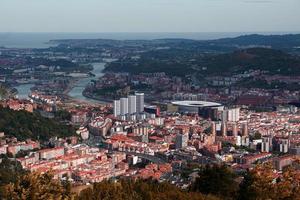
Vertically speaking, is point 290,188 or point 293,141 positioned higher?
point 290,188

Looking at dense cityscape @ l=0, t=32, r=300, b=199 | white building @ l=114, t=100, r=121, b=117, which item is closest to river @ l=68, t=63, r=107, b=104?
dense cityscape @ l=0, t=32, r=300, b=199

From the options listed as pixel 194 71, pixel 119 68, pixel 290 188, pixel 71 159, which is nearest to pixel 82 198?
pixel 290 188

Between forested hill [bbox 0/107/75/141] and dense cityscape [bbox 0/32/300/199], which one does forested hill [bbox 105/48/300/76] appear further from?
forested hill [bbox 0/107/75/141]

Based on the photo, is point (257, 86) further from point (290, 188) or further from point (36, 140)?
point (290, 188)

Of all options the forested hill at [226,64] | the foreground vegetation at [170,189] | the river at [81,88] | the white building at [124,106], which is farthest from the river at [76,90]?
the foreground vegetation at [170,189]

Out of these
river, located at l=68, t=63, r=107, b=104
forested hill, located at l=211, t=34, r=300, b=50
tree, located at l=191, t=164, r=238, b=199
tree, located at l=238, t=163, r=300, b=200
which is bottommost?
river, located at l=68, t=63, r=107, b=104

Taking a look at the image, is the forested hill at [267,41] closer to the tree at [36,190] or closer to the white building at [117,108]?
the white building at [117,108]

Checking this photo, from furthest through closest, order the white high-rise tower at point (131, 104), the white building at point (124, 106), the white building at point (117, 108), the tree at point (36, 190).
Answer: the white high-rise tower at point (131, 104) < the white building at point (124, 106) < the white building at point (117, 108) < the tree at point (36, 190)
